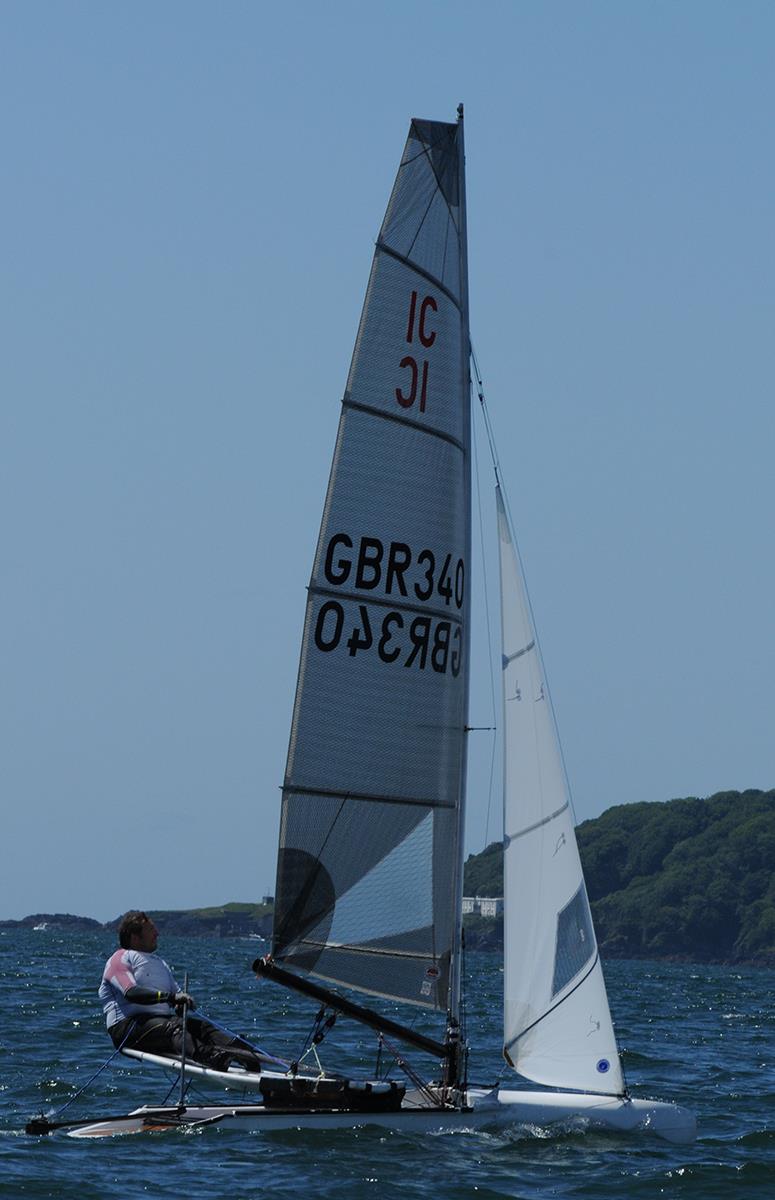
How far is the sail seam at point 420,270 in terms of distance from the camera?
1596cm

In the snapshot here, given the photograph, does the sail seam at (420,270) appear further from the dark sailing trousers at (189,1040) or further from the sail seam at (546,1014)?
the dark sailing trousers at (189,1040)

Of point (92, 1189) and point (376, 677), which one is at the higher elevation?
point (376, 677)

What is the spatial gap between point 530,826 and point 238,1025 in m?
12.3

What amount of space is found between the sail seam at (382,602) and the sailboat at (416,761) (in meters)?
0.01

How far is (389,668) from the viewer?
16.0 metres

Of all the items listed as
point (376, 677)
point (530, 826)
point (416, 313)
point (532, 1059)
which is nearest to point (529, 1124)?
point (532, 1059)

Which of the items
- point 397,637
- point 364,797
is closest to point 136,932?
point 364,797

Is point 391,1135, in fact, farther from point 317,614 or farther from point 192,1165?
point 317,614

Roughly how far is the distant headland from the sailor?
126m

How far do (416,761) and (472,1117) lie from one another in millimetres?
2918

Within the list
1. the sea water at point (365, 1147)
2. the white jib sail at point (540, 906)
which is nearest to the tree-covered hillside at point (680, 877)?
the sea water at point (365, 1147)

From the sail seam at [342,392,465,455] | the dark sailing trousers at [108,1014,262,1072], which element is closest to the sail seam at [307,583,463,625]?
the sail seam at [342,392,465,455]

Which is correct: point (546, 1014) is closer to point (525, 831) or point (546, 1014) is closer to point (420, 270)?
point (525, 831)

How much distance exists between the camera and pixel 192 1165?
14.0m
